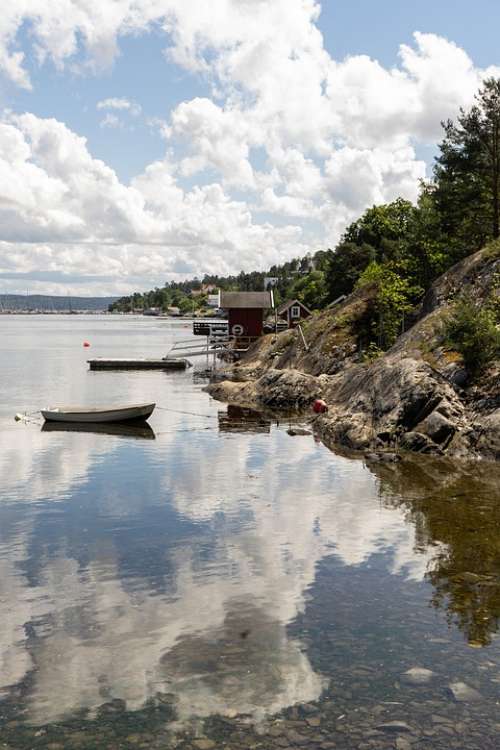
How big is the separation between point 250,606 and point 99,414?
3241 centimetres

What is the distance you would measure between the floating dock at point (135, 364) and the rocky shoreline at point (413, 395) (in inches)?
1414

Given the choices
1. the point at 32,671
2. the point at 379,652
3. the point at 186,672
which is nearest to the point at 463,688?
the point at 379,652

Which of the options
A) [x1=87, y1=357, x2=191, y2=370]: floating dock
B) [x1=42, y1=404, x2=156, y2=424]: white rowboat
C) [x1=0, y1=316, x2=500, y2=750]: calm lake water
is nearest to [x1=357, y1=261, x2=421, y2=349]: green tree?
[x1=42, y1=404, x2=156, y2=424]: white rowboat

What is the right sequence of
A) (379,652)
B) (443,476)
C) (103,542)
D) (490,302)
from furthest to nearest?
(490,302), (443,476), (103,542), (379,652)

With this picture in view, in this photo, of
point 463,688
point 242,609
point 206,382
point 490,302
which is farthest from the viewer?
point 206,382

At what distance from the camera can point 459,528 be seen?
23.9m

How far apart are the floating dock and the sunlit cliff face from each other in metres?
60.6

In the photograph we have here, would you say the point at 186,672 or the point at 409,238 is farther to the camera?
the point at 409,238

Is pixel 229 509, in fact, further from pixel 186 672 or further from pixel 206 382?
pixel 206 382

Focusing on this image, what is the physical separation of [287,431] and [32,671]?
106 ft

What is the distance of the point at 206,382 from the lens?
78750 millimetres

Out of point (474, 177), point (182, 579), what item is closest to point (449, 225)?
point (474, 177)

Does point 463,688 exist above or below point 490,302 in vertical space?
below

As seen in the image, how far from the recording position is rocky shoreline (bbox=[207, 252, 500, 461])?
36188 mm
